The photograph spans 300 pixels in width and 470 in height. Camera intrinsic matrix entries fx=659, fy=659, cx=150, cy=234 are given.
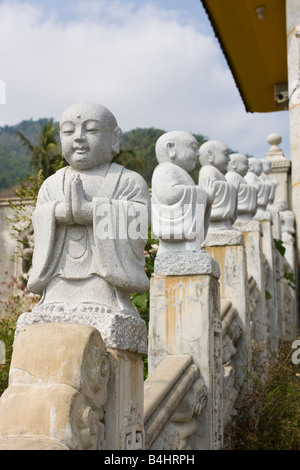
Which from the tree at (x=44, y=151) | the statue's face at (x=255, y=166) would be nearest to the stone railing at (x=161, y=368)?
the statue's face at (x=255, y=166)

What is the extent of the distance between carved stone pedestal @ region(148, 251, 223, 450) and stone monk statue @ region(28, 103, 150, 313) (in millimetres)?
1679

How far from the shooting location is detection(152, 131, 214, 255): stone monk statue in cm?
536

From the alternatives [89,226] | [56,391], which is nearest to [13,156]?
[89,226]

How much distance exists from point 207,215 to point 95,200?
2.42 metres

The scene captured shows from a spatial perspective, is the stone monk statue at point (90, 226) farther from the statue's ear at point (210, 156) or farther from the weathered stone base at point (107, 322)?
the statue's ear at point (210, 156)

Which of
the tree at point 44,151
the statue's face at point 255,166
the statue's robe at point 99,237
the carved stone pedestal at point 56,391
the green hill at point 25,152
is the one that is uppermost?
the green hill at point 25,152

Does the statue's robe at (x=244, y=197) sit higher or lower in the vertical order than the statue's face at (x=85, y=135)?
higher

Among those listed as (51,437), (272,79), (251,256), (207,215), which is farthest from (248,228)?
(272,79)

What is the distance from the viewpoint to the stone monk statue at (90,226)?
338cm

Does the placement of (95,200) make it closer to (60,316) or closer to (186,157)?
(60,316)

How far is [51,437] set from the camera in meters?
2.72

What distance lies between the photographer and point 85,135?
3.53 metres

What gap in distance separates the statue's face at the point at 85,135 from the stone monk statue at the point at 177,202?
1.83 metres

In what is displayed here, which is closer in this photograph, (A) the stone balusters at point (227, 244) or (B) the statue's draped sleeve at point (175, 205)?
(B) the statue's draped sleeve at point (175, 205)
